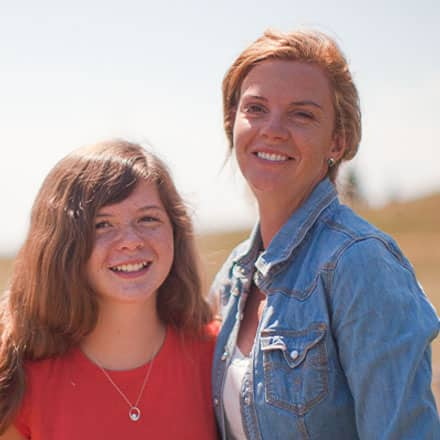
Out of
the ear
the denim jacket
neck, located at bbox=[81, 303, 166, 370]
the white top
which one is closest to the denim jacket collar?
the denim jacket

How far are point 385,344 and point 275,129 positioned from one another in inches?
41.7

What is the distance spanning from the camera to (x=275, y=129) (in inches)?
109

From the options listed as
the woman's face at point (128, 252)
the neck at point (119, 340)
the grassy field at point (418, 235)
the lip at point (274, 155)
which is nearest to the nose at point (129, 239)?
the woman's face at point (128, 252)

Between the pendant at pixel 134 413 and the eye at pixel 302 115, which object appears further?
the eye at pixel 302 115

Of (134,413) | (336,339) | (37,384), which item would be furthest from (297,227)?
(37,384)

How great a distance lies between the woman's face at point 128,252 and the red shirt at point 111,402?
0.35 metres

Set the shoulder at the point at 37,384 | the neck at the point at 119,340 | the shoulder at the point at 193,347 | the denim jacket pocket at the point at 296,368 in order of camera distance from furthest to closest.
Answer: the shoulder at the point at 193,347
the neck at the point at 119,340
the shoulder at the point at 37,384
the denim jacket pocket at the point at 296,368

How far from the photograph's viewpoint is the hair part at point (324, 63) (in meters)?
2.77

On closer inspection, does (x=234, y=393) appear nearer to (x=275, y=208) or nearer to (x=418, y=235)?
(x=275, y=208)

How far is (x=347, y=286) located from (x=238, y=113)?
3.49 ft

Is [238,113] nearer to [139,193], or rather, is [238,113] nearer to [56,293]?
[139,193]

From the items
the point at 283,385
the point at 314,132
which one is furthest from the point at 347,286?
the point at 314,132

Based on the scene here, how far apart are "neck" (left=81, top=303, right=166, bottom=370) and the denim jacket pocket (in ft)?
2.13

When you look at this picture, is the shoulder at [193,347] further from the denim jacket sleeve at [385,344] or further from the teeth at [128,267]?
the denim jacket sleeve at [385,344]
